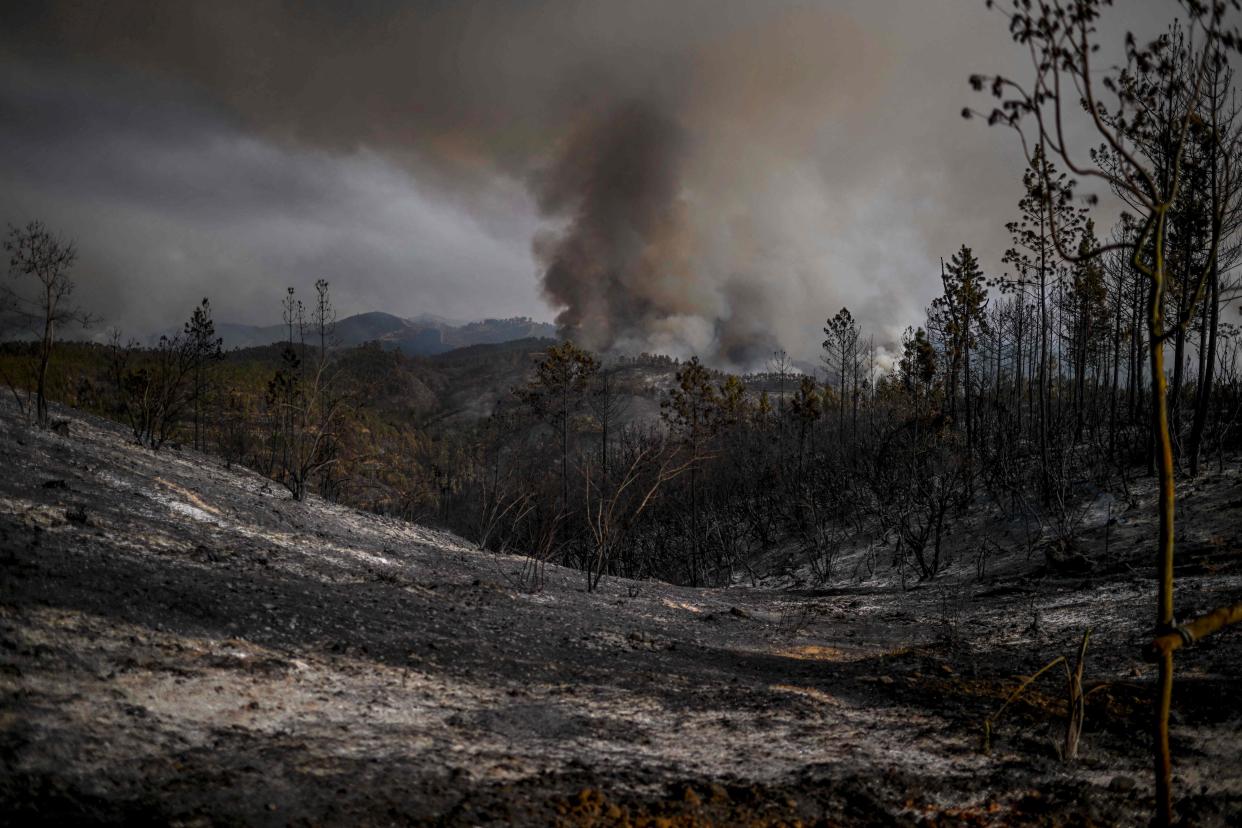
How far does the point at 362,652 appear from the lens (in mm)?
4867

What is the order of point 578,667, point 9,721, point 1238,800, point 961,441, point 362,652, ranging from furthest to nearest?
1. point 961,441
2. point 578,667
3. point 362,652
4. point 1238,800
5. point 9,721

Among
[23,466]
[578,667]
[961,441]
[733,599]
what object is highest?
[961,441]

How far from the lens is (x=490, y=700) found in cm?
435

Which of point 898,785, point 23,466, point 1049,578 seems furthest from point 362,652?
point 1049,578

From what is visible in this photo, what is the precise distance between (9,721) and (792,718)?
4.42 metres

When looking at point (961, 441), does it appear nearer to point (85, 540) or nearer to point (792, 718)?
point (792, 718)

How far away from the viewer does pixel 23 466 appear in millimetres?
8219

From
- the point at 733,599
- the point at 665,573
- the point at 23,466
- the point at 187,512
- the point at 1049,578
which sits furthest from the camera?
the point at 665,573

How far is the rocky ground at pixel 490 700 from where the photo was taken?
2.75 metres

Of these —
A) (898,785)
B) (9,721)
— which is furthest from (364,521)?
(898,785)

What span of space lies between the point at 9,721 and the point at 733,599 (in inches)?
454

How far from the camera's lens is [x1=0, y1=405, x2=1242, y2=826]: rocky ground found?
2.75m

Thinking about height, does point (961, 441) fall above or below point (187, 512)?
above

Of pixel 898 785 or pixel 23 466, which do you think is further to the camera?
pixel 23 466
